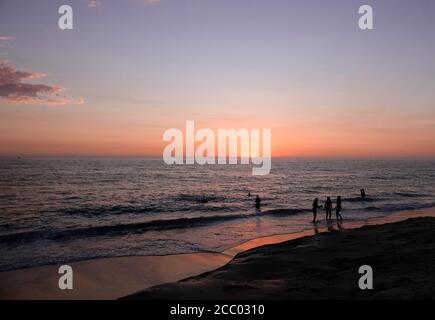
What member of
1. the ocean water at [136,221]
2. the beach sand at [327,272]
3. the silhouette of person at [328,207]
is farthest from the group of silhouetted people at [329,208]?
the beach sand at [327,272]

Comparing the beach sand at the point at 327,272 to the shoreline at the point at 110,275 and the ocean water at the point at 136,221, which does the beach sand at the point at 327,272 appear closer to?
the shoreline at the point at 110,275

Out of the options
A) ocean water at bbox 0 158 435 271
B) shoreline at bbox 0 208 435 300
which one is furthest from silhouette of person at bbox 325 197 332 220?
shoreline at bbox 0 208 435 300

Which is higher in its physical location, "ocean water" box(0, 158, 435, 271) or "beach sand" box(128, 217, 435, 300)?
"beach sand" box(128, 217, 435, 300)

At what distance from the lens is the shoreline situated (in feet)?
37.1

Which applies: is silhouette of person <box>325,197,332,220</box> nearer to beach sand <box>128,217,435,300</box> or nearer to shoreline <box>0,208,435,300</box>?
beach sand <box>128,217,435,300</box>

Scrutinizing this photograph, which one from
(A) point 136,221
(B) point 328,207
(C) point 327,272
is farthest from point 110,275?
(B) point 328,207

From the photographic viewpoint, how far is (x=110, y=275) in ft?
43.6

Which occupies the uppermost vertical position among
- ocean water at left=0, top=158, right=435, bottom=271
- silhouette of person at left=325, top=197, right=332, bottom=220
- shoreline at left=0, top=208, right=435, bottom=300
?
silhouette of person at left=325, top=197, right=332, bottom=220

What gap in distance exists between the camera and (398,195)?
152 feet

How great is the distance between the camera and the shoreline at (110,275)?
11.3 meters

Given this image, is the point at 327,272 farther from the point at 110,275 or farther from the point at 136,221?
the point at 136,221
